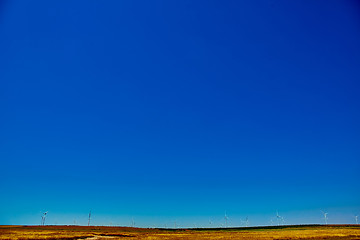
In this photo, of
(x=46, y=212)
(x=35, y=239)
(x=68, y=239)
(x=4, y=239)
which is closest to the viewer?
(x=4, y=239)

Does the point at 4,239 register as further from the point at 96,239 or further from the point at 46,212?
the point at 46,212

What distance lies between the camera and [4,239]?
5291 cm

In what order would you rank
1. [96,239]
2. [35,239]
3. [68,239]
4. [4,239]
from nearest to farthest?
[4,239] < [35,239] < [68,239] < [96,239]

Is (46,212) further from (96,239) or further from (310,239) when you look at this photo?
(310,239)

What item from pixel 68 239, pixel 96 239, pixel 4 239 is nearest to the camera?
pixel 4 239

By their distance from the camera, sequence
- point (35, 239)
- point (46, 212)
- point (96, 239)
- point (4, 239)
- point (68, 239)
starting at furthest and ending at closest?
point (46, 212), point (96, 239), point (68, 239), point (35, 239), point (4, 239)

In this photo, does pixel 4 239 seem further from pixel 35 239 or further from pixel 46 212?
pixel 46 212

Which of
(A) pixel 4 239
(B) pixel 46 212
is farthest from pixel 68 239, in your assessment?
(B) pixel 46 212

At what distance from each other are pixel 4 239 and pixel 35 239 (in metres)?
6.29

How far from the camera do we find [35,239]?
5666 centimetres

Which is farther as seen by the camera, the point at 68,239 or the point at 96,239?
the point at 96,239

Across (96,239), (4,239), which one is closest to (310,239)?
(96,239)

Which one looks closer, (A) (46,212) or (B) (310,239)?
(B) (310,239)

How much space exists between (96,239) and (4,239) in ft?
74.8
